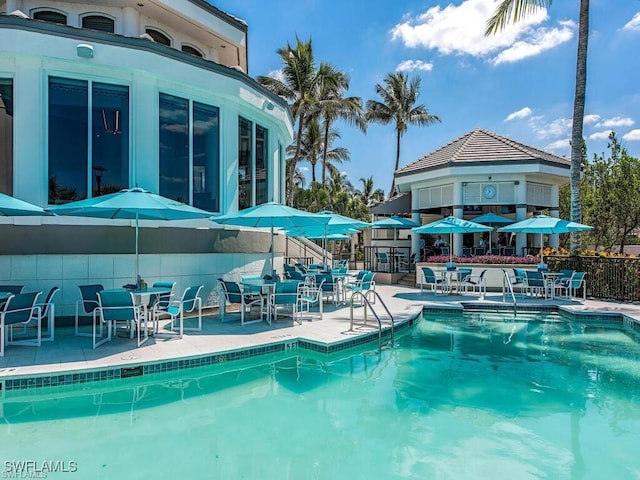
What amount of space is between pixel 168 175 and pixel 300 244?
455 inches

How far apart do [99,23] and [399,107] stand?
2678 cm

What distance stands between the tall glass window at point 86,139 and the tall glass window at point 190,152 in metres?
0.92

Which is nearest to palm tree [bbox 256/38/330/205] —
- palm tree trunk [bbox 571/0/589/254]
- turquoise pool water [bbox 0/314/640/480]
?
palm tree trunk [bbox 571/0/589/254]

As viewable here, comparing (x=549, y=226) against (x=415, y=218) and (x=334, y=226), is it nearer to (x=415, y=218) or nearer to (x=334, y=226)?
(x=334, y=226)

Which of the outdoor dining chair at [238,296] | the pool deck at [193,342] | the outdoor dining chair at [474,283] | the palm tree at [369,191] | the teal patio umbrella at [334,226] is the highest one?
the palm tree at [369,191]

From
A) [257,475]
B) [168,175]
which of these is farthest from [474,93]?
[257,475]

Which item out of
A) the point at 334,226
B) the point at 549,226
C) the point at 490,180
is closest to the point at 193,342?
the point at 334,226

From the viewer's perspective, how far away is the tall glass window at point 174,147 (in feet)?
34.4

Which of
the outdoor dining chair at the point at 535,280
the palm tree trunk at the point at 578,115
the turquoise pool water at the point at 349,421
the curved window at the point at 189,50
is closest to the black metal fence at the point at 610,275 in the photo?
the palm tree trunk at the point at 578,115

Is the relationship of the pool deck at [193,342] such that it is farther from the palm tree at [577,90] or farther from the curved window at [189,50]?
the curved window at [189,50]

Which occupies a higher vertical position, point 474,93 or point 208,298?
point 474,93

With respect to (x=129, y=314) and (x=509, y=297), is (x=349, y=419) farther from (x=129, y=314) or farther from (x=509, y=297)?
(x=509, y=297)

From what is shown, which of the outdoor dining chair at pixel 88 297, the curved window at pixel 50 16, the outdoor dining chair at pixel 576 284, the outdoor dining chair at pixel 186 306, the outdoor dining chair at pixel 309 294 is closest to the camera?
the outdoor dining chair at pixel 88 297

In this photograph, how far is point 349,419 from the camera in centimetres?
560
